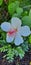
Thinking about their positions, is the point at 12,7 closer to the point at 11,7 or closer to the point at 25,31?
the point at 11,7

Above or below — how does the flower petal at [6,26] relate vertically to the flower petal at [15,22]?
below

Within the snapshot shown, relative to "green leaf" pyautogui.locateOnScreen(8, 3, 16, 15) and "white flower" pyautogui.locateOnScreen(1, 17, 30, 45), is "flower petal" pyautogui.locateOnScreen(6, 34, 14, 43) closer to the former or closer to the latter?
"white flower" pyautogui.locateOnScreen(1, 17, 30, 45)

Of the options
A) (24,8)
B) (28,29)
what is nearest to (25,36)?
(28,29)

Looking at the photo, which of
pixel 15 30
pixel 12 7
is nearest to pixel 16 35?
pixel 15 30

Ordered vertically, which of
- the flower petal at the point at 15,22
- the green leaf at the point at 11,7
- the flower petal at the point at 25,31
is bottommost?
the flower petal at the point at 25,31

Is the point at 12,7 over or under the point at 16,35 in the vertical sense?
over

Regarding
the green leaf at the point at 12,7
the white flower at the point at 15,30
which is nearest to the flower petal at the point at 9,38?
the white flower at the point at 15,30

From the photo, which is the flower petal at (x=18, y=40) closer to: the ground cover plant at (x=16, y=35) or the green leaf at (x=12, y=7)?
the ground cover plant at (x=16, y=35)

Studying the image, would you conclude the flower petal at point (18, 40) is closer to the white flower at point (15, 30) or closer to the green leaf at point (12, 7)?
the white flower at point (15, 30)

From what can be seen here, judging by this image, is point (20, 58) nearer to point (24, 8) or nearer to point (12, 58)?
point (12, 58)
